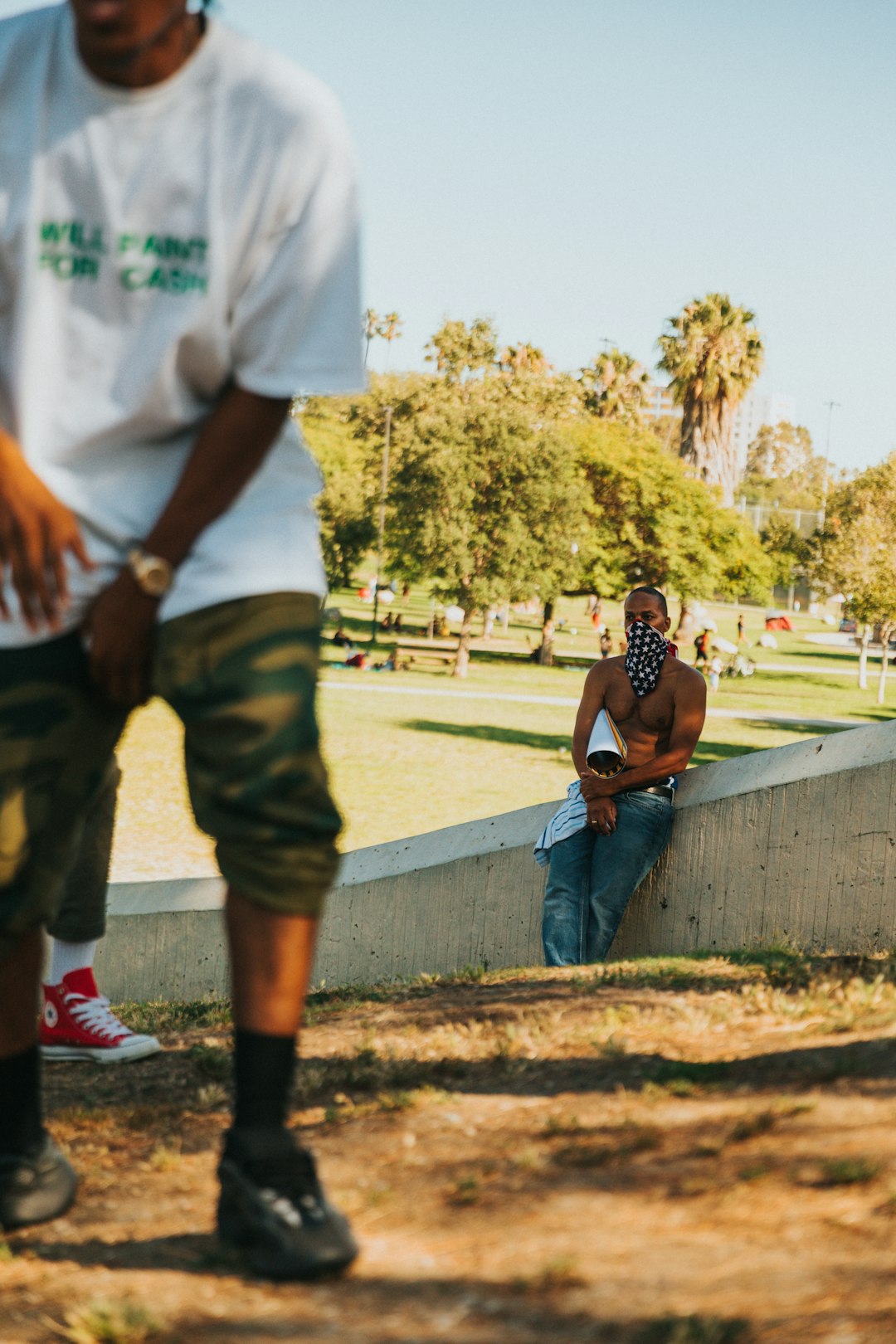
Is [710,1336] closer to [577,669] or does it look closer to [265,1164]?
[265,1164]

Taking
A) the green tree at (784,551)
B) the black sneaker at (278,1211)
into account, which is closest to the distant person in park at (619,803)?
the black sneaker at (278,1211)

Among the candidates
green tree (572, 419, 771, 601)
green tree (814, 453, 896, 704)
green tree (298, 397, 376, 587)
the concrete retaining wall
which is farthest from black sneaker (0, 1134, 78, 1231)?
green tree (298, 397, 376, 587)

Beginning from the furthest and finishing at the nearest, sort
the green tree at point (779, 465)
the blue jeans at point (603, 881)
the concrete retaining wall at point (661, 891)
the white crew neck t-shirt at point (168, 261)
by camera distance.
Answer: the green tree at point (779, 465), the blue jeans at point (603, 881), the concrete retaining wall at point (661, 891), the white crew neck t-shirt at point (168, 261)

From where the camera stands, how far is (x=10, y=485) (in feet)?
6.45

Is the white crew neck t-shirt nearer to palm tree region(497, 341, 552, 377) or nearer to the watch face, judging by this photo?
the watch face

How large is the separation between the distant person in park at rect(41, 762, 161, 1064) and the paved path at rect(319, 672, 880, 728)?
24143 millimetres

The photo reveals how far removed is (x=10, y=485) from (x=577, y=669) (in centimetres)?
4033

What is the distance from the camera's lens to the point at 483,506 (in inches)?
1714

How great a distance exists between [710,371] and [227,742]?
56.8 m

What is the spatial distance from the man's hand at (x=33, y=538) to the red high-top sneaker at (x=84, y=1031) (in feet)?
6.72

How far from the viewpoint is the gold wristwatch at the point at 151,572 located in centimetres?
196

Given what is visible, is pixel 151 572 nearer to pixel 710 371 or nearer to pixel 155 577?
pixel 155 577

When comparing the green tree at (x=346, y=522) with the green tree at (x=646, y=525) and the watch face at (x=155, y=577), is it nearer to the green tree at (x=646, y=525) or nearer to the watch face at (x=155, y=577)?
the green tree at (x=646, y=525)

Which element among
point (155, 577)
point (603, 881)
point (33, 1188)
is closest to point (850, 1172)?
point (33, 1188)
